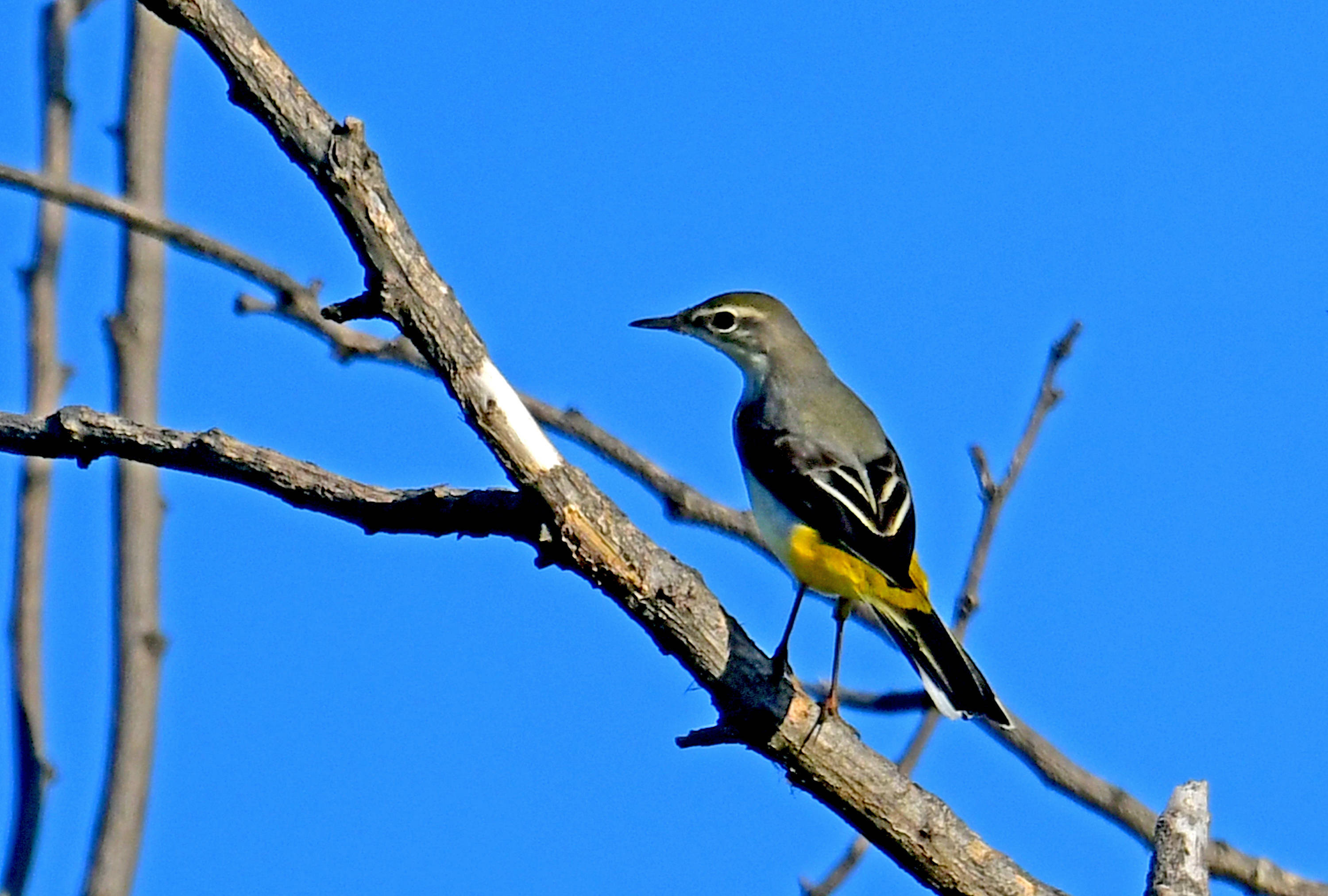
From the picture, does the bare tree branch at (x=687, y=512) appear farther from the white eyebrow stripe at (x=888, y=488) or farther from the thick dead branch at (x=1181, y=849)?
the thick dead branch at (x=1181, y=849)

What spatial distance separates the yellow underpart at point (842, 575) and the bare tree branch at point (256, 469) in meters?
1.91

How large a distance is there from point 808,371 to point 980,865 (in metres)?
3.22

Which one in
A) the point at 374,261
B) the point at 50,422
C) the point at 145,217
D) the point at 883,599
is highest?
the point at 883,599


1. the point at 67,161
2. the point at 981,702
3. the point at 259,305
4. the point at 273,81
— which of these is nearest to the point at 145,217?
the point at 259,305

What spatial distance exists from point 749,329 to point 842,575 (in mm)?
1989

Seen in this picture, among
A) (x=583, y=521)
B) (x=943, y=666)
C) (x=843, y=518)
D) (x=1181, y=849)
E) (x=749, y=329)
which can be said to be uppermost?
(x=749, y=329)

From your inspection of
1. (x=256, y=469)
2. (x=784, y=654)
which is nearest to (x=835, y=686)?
(x=784, y=654)

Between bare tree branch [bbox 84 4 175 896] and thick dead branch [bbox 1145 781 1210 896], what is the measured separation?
10.1ft

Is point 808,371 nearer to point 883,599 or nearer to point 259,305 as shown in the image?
point 883,599

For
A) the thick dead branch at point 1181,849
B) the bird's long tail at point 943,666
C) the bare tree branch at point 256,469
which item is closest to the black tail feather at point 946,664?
the bird's long tail at point 943,666

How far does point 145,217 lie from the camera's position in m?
5.77

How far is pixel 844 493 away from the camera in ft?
20.2

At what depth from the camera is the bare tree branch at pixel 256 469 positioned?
429 cm

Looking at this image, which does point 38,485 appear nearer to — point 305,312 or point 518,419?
point 305,312
